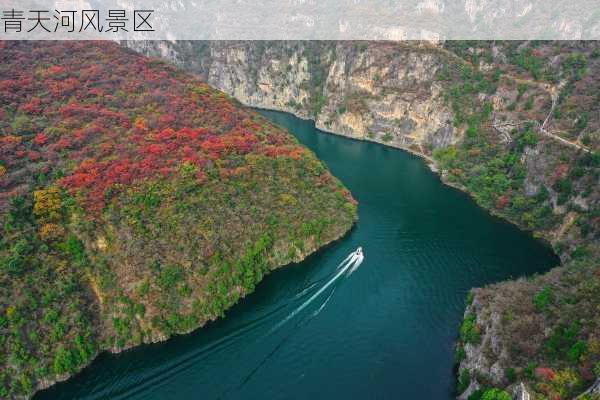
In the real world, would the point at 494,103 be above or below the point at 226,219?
above

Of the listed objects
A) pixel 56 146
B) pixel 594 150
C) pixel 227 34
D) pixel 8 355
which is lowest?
pixel 8 355

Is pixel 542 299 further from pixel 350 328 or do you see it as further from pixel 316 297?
pixel 316 297

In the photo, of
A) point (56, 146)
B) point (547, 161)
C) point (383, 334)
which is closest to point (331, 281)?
point (383, 334)

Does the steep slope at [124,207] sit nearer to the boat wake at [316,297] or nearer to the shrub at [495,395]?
the boat wake at [316,297]

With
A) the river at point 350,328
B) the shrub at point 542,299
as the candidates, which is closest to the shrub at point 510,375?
the river at point 350,328

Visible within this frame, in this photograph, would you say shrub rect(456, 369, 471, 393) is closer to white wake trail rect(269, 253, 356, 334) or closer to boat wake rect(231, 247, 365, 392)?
boat wake rect(231, 247, 365, 392)

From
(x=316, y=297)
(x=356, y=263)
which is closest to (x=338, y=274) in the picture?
(x=356, y=263)

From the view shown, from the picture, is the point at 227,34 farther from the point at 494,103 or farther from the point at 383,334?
the point at 383,334

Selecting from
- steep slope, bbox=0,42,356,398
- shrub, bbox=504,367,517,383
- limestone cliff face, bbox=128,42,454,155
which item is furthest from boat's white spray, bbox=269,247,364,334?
limestone cliff face, bbox=128,42,454,155

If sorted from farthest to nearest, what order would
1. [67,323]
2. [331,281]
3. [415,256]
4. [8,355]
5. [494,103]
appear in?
[494,103]
[415,256]
[331,281]
[67,323]
[8,355]
